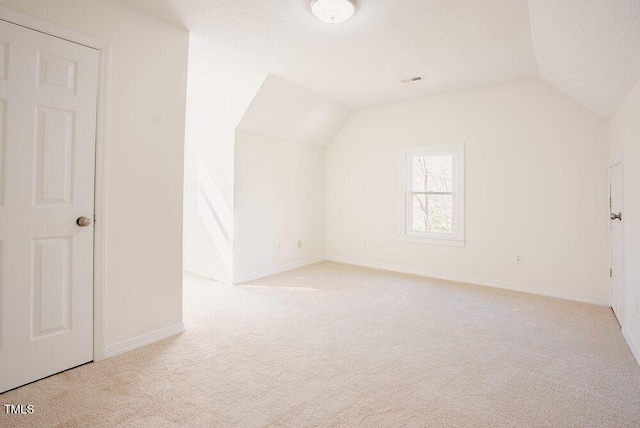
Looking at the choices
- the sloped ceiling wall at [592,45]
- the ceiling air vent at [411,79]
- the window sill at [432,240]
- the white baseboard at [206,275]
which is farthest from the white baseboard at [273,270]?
the sloped ceiling wall at [592,45]

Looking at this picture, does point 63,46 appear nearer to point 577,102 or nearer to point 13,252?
point 13,252

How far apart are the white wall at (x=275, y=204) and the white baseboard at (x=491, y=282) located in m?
0.90

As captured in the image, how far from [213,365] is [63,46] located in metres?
2.29

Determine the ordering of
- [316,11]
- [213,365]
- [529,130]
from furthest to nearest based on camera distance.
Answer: [529,130], [316,11], [213,365]

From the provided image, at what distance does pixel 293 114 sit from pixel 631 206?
375cm

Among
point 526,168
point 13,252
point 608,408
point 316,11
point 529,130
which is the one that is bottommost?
point 608,408

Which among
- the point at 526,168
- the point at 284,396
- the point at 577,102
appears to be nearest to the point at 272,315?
the point at 284,396

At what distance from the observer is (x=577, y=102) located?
3.70 meters

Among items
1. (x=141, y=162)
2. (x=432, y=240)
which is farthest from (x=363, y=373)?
(x=432, y=240)

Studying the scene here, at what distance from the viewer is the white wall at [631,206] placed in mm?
2473

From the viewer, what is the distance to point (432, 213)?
4902 millimetres

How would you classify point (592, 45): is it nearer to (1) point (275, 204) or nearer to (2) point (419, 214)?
(2) point (419, 214)

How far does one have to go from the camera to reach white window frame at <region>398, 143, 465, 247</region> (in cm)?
454

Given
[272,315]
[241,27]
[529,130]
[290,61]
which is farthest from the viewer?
[529,130]
